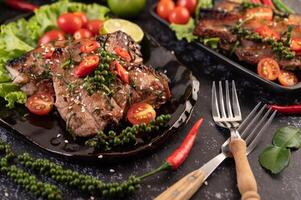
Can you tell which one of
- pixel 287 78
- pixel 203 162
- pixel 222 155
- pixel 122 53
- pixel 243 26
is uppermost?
pixel 122 53

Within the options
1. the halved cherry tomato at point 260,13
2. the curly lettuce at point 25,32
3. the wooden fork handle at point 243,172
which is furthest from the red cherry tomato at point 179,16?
the wooden fork handle at point 243,172

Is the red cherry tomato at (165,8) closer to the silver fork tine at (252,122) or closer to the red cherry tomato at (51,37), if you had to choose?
the red cherry tomato at (51,37)

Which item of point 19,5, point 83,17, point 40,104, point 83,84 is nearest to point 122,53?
point 83,84

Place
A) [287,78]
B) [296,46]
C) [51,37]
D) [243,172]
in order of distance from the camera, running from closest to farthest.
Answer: [243,172] < [287,78] < [296,46] < [51,37]

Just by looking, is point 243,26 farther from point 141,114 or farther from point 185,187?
point 185,187

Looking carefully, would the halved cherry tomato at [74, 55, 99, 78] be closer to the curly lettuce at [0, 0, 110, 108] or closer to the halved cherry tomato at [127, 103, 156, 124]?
the halved cherry tomato at [127, 103, 156, 124]

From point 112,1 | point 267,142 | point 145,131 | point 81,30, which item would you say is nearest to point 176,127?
point 145,131
